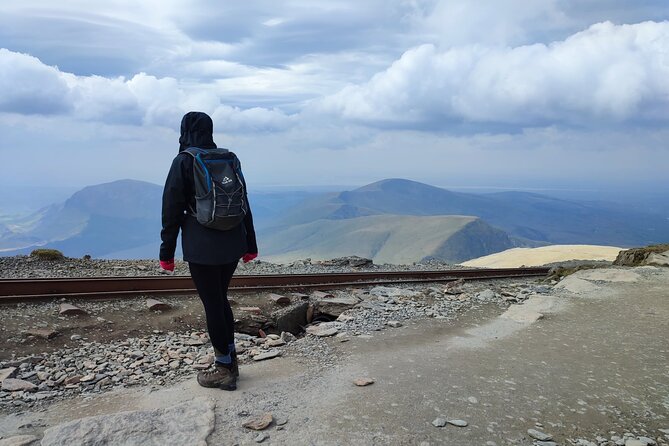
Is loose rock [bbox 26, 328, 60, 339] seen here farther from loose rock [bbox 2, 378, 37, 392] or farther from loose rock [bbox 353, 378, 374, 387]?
loose rock [bbox 353, 378, 374, 387]

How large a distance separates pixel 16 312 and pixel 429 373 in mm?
6030

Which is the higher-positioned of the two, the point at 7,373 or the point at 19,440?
the point at 19,440

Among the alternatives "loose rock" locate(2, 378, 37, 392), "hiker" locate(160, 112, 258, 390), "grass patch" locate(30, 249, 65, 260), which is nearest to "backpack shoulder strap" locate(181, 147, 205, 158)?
"hiker" locate(160, 112, 258, 390)

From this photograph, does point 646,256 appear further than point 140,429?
Yes

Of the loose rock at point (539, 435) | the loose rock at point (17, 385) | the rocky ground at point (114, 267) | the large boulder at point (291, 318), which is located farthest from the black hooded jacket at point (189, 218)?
the rocky ground at point (114, 267)

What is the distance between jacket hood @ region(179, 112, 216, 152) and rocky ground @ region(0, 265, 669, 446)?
2297mm

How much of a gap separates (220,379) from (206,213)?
64.3 inches

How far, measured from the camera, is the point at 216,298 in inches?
176

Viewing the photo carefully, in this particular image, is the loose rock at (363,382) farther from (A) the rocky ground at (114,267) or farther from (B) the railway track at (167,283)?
(A) the rocky ground at (114,267)

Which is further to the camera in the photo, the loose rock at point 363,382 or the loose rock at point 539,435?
the loose rock at point 363,382

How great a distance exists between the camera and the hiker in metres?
4.13

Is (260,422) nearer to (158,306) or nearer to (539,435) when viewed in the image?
(539,435)

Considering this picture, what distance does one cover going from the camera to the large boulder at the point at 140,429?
3.53 metres

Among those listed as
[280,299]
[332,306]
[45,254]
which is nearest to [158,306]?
[280,299]
